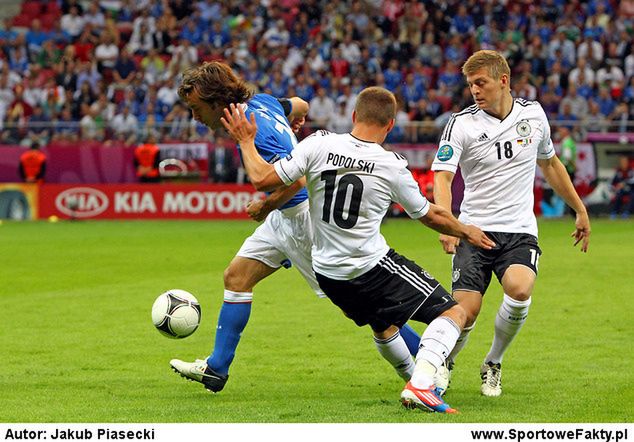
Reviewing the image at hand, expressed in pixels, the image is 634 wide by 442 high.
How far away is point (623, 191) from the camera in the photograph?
2506 cm

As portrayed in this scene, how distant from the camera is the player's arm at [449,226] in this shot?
6703 millimetres

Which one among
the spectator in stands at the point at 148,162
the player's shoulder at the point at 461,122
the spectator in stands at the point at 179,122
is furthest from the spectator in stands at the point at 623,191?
the player's shoulder at the point at 461,122

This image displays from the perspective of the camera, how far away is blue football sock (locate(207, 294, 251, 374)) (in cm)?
762

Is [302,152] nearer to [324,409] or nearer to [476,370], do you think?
[324,409]

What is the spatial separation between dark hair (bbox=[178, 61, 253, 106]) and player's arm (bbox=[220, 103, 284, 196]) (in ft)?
1.30

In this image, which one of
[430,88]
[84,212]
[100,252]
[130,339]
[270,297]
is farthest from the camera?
[430,88]

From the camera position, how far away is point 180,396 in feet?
24.5

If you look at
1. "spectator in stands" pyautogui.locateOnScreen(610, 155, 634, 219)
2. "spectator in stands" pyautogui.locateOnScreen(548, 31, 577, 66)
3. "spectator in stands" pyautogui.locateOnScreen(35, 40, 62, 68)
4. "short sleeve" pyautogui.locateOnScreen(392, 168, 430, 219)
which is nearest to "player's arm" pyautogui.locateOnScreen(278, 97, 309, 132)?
"short sleeve" pyautogui.locateOnScreen(392, 168, 430, 219)

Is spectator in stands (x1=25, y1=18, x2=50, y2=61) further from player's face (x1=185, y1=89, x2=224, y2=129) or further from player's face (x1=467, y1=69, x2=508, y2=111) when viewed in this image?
player's face (x1=467, y1=69, x2=508, y2=111)

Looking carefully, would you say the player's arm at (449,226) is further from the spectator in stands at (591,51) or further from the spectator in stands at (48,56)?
the spectator in stands at (48,56)

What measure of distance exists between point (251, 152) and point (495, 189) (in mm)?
1799

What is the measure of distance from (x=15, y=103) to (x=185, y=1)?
615 cm
